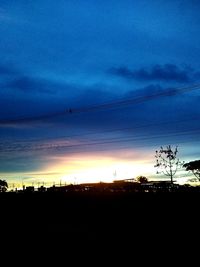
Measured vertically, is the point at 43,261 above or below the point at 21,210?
below

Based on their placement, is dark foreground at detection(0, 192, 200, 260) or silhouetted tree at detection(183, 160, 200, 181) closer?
dark foreground at detection(0, 192, 200, 260)

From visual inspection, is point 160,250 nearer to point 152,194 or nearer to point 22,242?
point 22,242

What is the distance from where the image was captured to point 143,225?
23875 mm

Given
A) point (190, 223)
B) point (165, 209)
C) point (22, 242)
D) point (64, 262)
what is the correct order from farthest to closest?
1. point (165, 209)
2. point (190, 223)
3. point (22, 242)
4. point (64, 262)

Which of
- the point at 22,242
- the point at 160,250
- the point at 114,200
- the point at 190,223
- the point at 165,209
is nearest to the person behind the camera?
the point at 160,250

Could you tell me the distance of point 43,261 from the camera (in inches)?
711

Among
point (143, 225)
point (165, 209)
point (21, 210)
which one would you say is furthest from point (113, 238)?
point (21, 210)

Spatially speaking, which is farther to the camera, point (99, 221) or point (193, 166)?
point (193, 166)

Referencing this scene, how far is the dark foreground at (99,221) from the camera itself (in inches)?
817

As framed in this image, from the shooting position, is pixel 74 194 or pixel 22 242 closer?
pixel 22 242

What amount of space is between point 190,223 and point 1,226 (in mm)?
12749

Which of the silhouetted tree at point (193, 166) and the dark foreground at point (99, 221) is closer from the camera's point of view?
the dark foreground at point (99, 221)

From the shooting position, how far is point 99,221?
24906 mm

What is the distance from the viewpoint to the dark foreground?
2075 cm
